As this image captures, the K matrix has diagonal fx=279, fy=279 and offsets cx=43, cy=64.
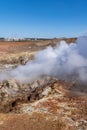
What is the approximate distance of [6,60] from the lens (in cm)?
4803

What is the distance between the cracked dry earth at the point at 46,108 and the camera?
2067cm

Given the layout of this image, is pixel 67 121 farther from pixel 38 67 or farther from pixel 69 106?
pixel 38 67

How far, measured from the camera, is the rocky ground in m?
20.7

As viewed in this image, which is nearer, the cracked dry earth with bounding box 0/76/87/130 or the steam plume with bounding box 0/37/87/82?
the cracked dry earth with bounding box 0/76/87/130

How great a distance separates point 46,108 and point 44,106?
45 centimetres

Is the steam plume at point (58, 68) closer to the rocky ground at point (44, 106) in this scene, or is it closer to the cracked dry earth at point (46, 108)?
the rocky ground at point (44, 106)

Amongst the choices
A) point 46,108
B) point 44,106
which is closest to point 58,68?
point 44,106

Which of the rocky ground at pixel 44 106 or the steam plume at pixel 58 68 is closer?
the rocky ground at pixel 44 106

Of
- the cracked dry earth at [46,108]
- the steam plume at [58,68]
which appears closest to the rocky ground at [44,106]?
the cracked dry earth at [46,108]

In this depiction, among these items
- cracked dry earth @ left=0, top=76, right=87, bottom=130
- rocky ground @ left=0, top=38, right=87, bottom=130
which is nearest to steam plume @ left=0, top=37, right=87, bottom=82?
rocky ground @ left=0, top=38, right=87, bottom=130

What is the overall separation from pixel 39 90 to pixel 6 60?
2006 cm

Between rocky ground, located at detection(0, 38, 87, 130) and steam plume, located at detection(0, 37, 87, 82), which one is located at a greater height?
steam plume, located at detection(0, 37, 87, 82)

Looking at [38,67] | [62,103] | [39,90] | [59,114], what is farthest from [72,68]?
[59,114]

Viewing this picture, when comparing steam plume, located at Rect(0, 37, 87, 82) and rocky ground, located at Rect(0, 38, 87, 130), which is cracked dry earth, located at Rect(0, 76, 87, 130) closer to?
rocky ground, located at Rect(0, 38, 87, 130)
